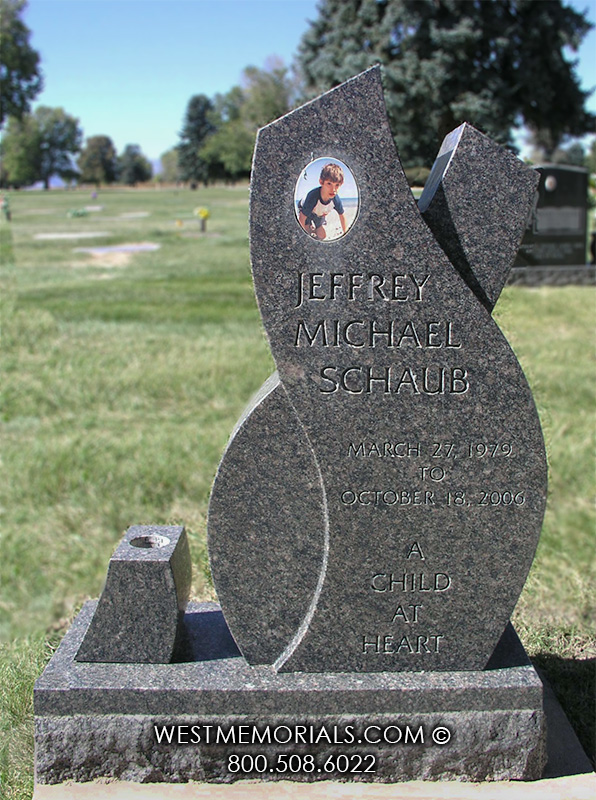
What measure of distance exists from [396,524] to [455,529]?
0.23 m

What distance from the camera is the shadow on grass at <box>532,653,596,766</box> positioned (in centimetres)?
360

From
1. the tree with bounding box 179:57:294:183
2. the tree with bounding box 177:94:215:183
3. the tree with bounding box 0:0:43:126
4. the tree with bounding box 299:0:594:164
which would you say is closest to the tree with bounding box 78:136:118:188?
the tree with bounding box 177:94:215:183

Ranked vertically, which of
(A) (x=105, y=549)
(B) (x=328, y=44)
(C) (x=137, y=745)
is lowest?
(A) (x=105, y=549)

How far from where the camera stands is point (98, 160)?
209 ft

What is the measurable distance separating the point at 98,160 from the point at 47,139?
23.7 meters

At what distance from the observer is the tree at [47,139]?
1247 inches

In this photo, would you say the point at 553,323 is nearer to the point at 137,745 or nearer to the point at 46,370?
the point at 46,370

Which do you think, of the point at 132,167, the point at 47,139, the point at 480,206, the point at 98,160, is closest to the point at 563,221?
the point at 480,206

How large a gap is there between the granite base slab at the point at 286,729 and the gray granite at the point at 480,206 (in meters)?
1.58

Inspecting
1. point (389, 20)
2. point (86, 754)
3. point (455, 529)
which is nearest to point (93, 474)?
point (86, 754)

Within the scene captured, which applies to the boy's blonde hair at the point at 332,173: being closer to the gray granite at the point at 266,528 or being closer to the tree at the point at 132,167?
the gray granite at the point at 266,528

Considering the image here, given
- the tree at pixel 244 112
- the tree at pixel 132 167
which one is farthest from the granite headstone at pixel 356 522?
the tree at pixel 132 167

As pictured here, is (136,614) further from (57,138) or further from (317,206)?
(57,138)

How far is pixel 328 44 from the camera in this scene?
74.6 feet
